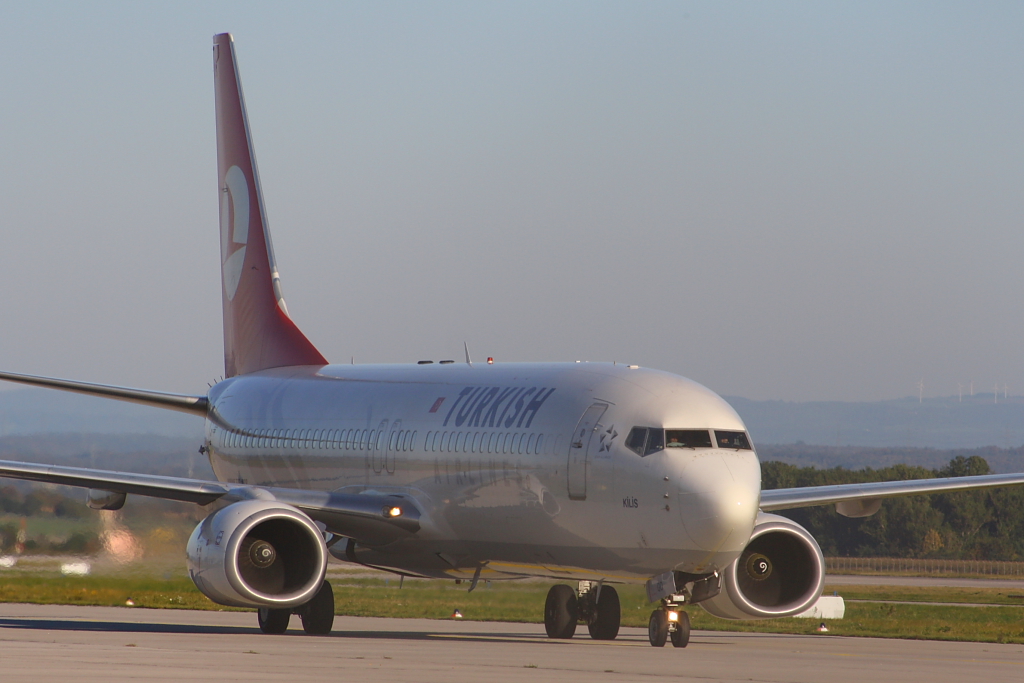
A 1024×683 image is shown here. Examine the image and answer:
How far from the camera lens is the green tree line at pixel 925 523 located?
72250 millimetres

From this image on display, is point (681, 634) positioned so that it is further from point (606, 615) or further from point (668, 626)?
point (606, 615)

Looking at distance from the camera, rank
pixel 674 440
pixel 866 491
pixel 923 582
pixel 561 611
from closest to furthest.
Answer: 1. pixel 674 440
2. pixel 561 611
3. pixel 866 491
4. pixel 923 582

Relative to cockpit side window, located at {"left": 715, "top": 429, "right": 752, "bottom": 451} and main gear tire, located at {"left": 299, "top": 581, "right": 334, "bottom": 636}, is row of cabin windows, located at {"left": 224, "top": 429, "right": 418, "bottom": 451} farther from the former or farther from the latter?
cockpit side window, located at {"left": 715, "top": 429, "right": 752, "bottom": 451}

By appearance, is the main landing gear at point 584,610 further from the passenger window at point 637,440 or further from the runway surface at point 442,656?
the passenger window at point 637,440

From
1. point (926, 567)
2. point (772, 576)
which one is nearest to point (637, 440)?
point (772, 576)

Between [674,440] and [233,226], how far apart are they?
646 inches

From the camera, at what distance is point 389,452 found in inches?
987

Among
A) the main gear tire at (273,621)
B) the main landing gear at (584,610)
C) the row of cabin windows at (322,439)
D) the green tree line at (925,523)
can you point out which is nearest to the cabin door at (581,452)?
the main landing gear at (584,610)

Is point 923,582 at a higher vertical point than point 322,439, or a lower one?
lower

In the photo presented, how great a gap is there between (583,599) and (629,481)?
15.7ft

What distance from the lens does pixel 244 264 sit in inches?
1309

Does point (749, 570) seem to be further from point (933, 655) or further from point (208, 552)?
point (208, 552)

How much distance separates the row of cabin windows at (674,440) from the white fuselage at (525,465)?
0.25ft

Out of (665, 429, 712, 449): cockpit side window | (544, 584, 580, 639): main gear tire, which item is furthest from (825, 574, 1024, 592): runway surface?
(665, 429, 712, 449): cockpit side window
